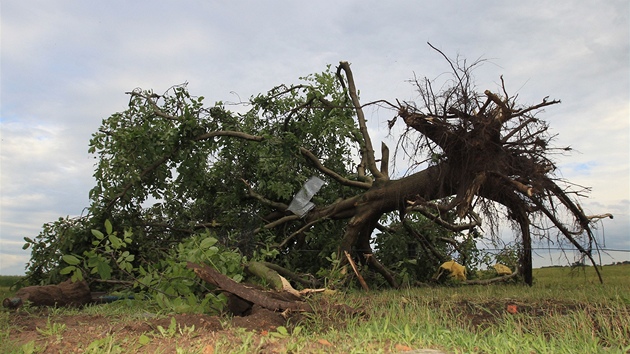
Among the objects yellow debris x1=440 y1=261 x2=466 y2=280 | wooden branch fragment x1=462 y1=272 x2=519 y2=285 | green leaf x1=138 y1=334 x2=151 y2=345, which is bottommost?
green leaf x1=138 y1=334 x2=151 y2=345

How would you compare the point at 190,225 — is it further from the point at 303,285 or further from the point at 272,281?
the point at 272,281

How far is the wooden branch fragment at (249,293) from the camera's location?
436 cm

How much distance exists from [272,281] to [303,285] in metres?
1.14

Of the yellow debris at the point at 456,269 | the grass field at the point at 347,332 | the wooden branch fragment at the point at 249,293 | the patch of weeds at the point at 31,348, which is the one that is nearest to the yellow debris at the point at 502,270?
the yellow debris at the point at 456,269

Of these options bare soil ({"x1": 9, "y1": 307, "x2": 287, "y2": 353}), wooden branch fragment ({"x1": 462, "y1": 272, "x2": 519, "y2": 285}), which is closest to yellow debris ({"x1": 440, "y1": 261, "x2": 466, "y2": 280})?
wooden branch fragment ({"x1": 462, "y1": 272, "x2": 519, "y2": 285})

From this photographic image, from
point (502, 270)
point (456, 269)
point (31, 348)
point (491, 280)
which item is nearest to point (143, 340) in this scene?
point (31, 348)

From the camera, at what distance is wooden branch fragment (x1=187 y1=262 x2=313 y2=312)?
14.3ft

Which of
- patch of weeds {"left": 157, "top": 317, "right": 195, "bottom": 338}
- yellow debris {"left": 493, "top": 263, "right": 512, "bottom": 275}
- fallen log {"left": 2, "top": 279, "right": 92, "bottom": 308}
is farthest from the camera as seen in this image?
yellow debris {"left": 493, "top": 263, "right": 512, "bottom": 275}

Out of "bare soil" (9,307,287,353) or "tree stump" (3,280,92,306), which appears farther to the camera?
"tree stump" (3,280,92,306)

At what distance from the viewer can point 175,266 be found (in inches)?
213

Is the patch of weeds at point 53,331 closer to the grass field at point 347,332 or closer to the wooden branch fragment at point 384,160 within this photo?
the grass field at point 347,332

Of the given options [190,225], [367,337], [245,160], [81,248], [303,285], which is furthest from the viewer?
[245,160]

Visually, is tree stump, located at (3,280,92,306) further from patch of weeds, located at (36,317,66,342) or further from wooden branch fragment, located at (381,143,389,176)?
wooden branch fragment, located at (381,143,389,176)

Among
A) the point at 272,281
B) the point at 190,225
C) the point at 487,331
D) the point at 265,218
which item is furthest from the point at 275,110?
the point at 487,331
